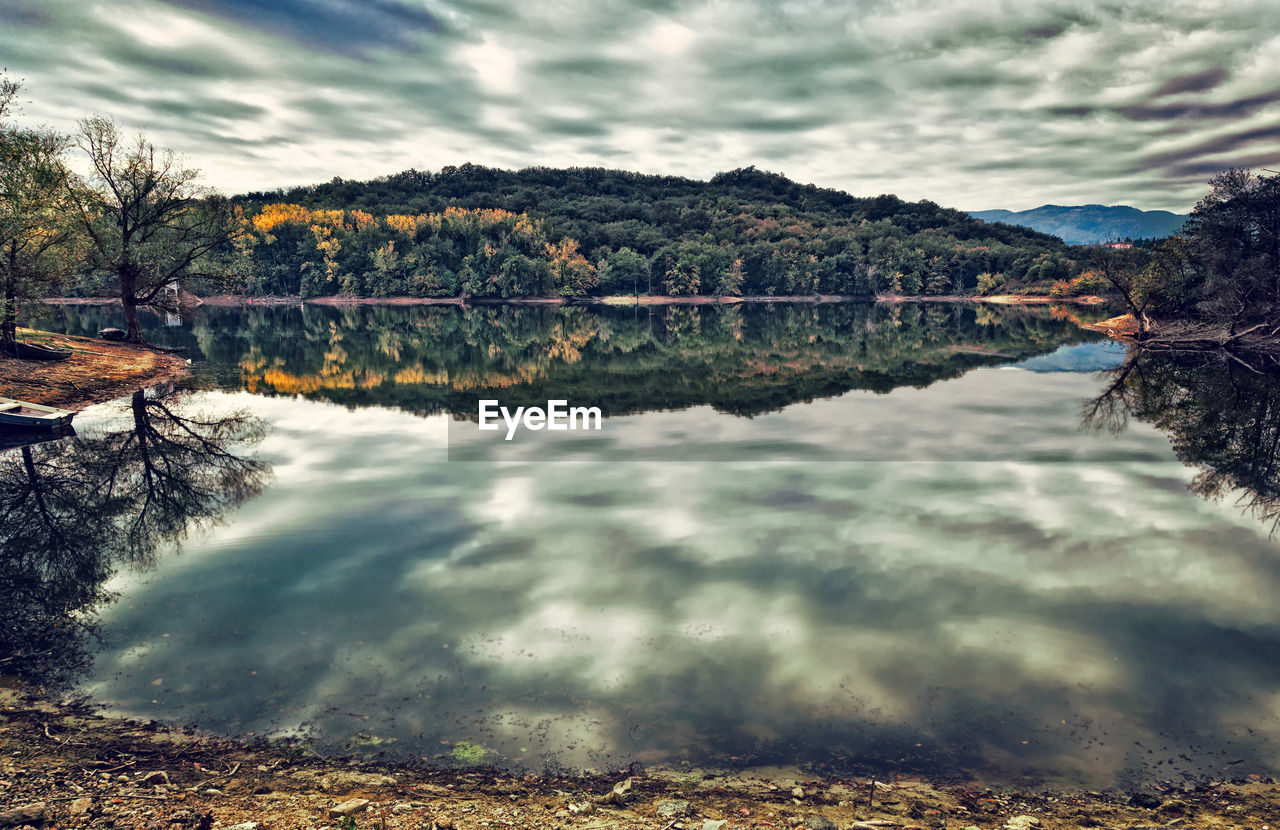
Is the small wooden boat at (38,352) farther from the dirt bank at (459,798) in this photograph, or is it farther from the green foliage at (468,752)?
the green foliage at (468,752)

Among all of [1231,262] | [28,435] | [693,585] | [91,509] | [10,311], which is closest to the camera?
[693,585]

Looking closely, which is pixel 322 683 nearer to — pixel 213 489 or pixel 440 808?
pixel 440 808

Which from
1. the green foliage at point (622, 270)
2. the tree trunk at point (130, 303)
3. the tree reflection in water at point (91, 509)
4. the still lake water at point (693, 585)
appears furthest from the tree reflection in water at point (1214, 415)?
the green foliage at point (622, 270)

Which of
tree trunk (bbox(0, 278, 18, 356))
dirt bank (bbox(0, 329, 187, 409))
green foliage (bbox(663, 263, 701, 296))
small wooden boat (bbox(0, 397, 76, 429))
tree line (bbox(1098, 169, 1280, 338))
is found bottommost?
small wooden boat (bbox(0, 397, 76, 429))

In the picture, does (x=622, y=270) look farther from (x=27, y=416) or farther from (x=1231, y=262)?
(x=27, y=416)

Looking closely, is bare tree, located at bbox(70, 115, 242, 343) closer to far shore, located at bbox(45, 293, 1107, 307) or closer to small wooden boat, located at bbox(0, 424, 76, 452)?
small wooden boat, located at bbox(0, 424, 76, 452)

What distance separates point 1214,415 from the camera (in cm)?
3114

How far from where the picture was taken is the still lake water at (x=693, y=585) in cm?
914

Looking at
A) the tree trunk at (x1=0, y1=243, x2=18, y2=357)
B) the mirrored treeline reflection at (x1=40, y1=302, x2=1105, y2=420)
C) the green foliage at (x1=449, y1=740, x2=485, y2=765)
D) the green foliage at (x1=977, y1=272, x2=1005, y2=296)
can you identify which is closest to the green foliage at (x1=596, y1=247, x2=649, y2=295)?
the mirrored treeline reflection at (x1=40, y1=302, x2=1105, y2=420)

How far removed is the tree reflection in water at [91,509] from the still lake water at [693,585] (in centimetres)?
14

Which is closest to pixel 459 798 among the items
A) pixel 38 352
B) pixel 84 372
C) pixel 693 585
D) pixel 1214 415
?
pixel 693 585

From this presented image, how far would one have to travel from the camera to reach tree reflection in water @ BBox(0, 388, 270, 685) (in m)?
11.5

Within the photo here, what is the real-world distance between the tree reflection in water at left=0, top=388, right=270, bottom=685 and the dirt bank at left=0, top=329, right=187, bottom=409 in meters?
7.91

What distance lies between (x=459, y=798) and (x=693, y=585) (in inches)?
262
